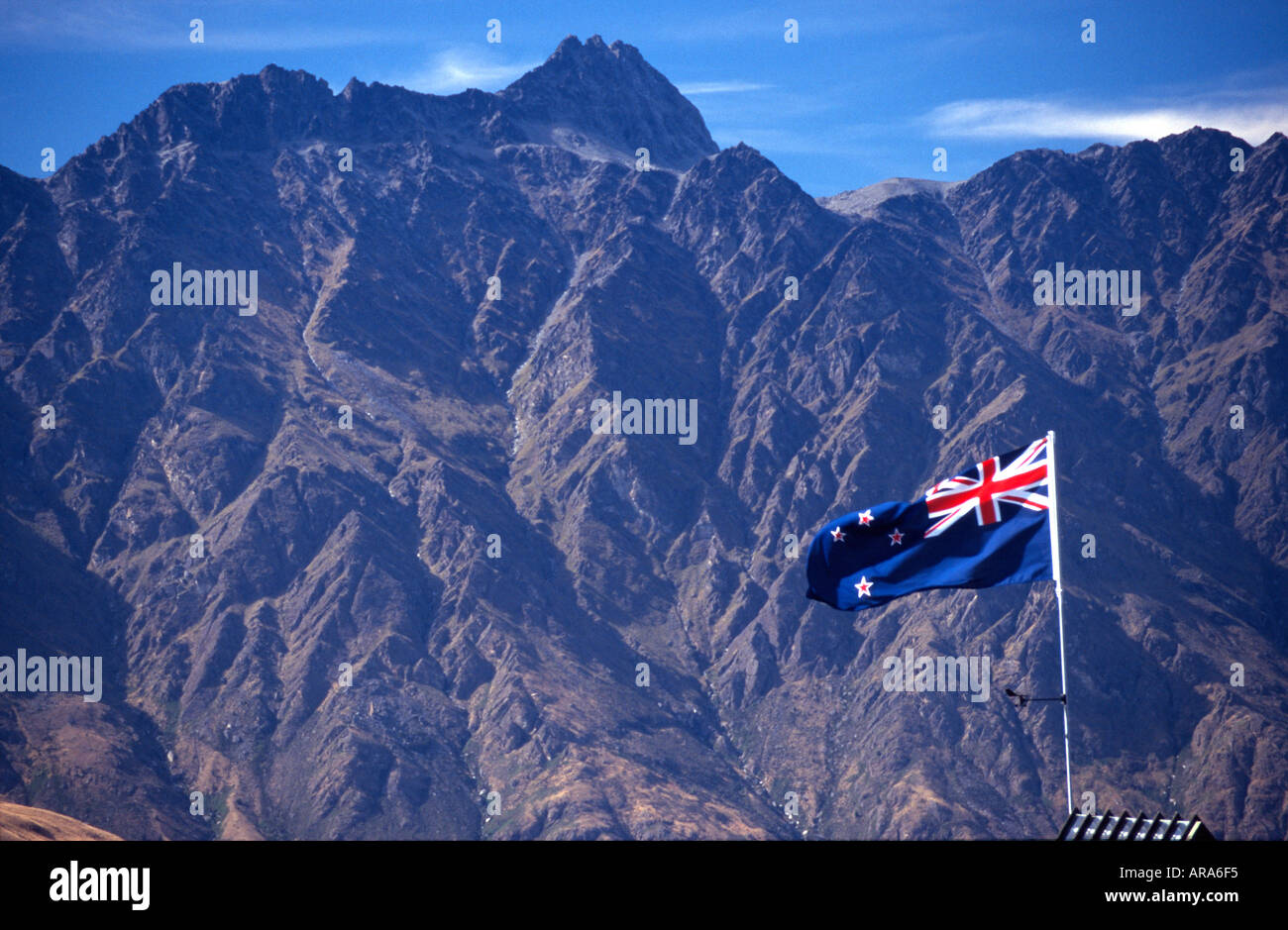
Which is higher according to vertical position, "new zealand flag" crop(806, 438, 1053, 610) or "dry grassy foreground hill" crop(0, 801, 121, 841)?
"new zealand flag" crop(806, 438, 1053, 610)

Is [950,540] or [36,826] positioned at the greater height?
[950,540]

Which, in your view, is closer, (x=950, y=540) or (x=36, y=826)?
(x=950, y=540)

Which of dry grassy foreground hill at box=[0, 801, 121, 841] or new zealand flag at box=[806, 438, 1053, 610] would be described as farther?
dry grassy foreground hill at box=[0, 801, 121, 841]

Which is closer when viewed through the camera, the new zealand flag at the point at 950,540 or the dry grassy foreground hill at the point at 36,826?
the new zealand flag at the point at 950,540
